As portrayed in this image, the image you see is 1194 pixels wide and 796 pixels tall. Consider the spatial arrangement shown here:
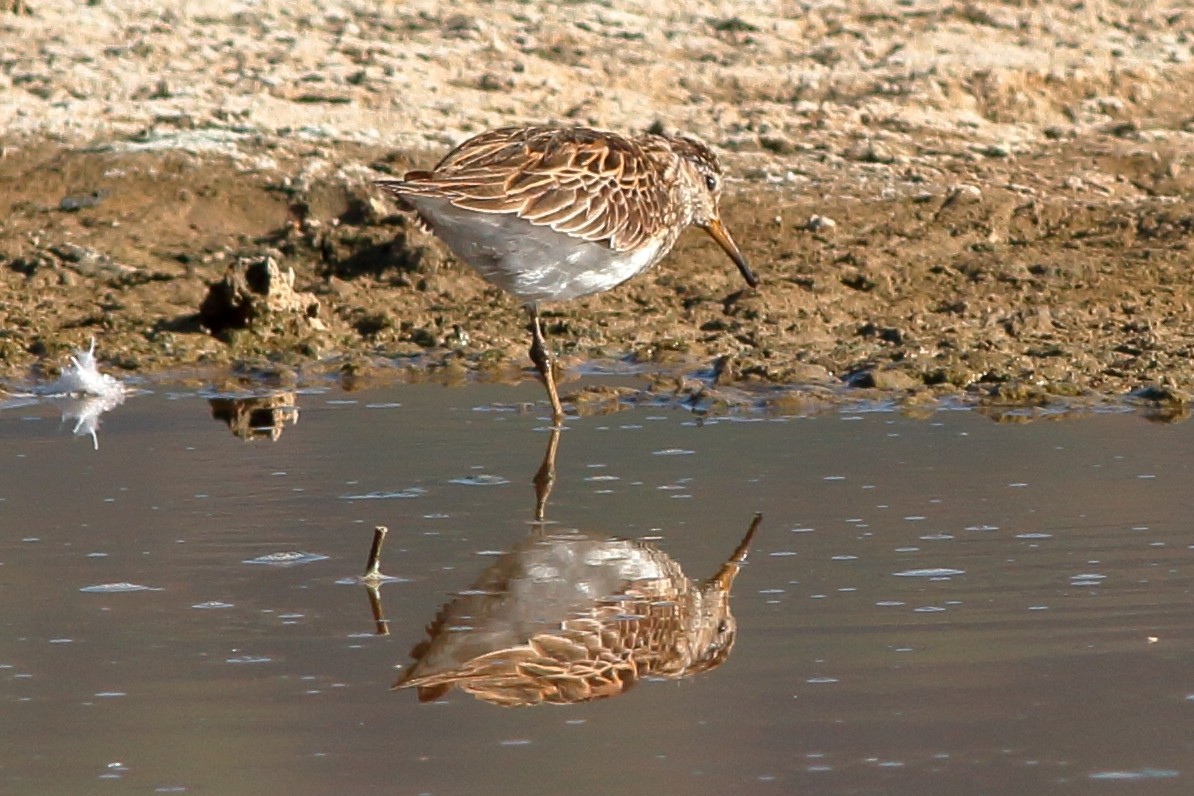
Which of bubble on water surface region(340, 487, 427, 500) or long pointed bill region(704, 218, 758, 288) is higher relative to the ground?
long pointed bill region(704, 218, 758, 288)

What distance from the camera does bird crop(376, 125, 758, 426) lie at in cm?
804

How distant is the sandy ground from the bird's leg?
0.56 meters

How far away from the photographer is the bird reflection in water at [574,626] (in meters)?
5.34

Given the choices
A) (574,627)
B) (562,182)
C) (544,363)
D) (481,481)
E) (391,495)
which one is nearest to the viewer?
(574,627)

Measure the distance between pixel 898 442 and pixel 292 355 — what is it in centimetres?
299

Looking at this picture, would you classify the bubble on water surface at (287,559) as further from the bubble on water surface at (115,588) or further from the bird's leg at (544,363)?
the bird's leg at (544,363)

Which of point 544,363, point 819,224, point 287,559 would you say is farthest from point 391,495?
point 819,224

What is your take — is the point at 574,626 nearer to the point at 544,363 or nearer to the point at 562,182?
the point at 562,182

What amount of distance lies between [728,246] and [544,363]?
1.35m

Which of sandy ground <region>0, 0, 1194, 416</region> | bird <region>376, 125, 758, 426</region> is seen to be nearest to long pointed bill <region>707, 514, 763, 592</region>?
bird <region>376, 125, 758, 426</region>

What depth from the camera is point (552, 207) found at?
27.0 feet

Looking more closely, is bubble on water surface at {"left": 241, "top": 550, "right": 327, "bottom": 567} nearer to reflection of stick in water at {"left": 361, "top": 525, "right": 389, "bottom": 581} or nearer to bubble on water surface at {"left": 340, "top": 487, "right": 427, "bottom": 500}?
reflection of stick in water at {"left": 361, "top": 525, "right": 389, "bottom": 581}

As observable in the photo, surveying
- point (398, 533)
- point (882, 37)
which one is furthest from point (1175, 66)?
point (398, 533)

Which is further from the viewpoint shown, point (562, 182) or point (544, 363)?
point (544, 363)
